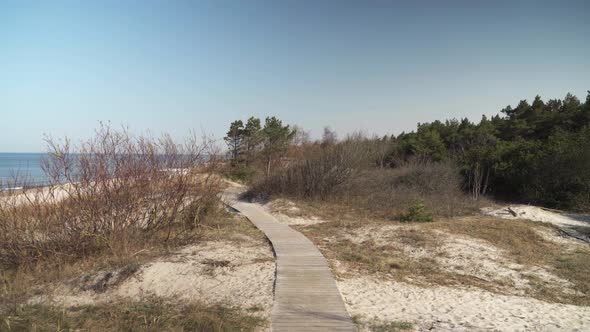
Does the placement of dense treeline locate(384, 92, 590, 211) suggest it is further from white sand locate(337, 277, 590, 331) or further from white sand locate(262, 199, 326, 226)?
white sand locate(337, 277, 590, 331)

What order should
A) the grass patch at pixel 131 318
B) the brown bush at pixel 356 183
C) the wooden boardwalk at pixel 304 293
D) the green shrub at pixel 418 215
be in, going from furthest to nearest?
the brown bush at pixel 356 183, the green shrub at pixel 418 215, the wooden boardwalk at pixel 304 293, the grass patch at pixel 131 318

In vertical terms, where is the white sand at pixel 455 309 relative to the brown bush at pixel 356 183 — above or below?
below

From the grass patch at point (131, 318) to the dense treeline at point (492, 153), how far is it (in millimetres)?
13361

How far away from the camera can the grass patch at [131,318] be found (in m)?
4.83

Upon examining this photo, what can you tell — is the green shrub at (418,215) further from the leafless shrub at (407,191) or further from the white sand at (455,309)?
the white sand at (455,309)

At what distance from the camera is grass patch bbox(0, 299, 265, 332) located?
4.83 metres

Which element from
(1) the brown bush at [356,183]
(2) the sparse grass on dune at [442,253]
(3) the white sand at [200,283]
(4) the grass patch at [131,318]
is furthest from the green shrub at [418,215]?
(4) the grass patch at [131,318]

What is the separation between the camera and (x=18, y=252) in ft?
25.8

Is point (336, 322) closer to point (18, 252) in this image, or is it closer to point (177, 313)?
point (177, 313)

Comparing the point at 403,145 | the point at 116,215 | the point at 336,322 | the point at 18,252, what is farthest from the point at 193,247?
the point at 403,145

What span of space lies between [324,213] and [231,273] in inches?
330

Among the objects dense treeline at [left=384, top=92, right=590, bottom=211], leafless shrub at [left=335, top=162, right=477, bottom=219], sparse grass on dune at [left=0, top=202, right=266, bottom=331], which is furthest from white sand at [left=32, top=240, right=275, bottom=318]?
dense treeline at [left=384, top=92, right=590, bottom=211]

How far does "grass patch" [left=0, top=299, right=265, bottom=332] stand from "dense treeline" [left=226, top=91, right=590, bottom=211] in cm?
1336

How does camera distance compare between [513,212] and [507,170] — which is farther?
[507,170]
